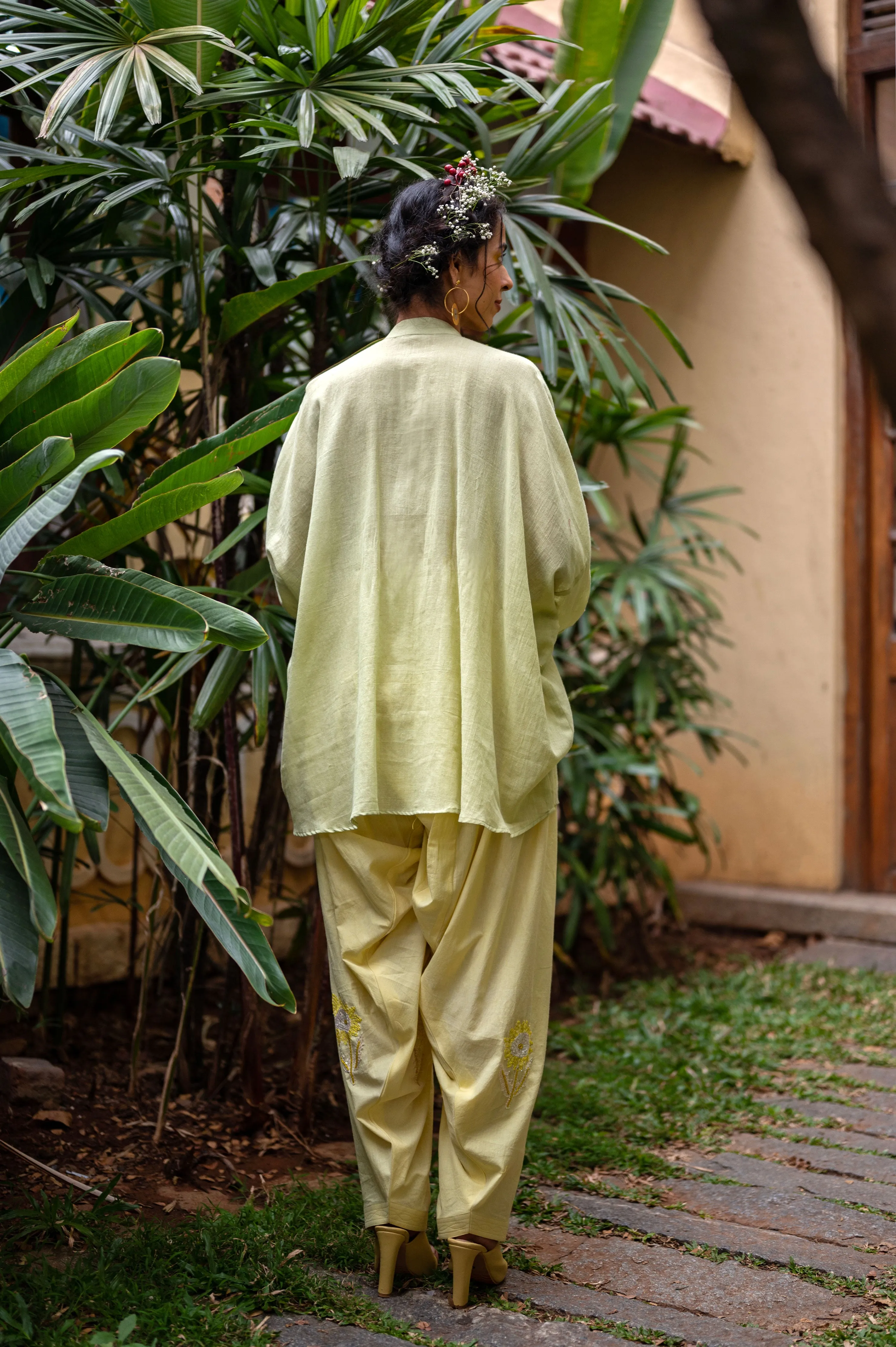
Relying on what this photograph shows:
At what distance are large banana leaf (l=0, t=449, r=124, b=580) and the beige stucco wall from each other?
3.73 metres

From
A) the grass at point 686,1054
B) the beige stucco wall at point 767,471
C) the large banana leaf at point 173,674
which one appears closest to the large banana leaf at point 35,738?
the large banana leaf at point 173,674

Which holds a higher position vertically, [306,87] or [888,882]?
[306,87]

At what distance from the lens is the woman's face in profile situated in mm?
2234

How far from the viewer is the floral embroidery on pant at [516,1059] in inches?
85.7

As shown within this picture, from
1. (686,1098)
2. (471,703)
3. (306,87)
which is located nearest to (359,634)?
(471,703)

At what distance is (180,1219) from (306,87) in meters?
2.18

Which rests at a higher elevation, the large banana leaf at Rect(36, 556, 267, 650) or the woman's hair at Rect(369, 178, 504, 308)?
the woman's hair at Rect(369, 178, 504, 308)

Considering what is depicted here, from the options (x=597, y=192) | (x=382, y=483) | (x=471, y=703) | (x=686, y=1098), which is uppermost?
(x=597, y=192)

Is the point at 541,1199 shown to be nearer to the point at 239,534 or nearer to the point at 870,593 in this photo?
the point at 239,534

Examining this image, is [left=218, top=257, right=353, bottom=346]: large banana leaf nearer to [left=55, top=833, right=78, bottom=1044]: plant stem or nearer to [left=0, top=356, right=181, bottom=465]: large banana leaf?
[left=0, top=356, right=181, bottom=465]: large banana leaf

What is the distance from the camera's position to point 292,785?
2.33 m

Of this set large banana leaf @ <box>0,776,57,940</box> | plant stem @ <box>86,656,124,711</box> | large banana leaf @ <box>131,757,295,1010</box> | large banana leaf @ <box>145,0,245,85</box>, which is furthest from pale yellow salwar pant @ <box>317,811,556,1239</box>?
large banana leaf @ <box>145,0,245,85</box>

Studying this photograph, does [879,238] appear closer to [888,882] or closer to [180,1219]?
[180,1219]

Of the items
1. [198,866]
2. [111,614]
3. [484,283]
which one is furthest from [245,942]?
[484,283]
